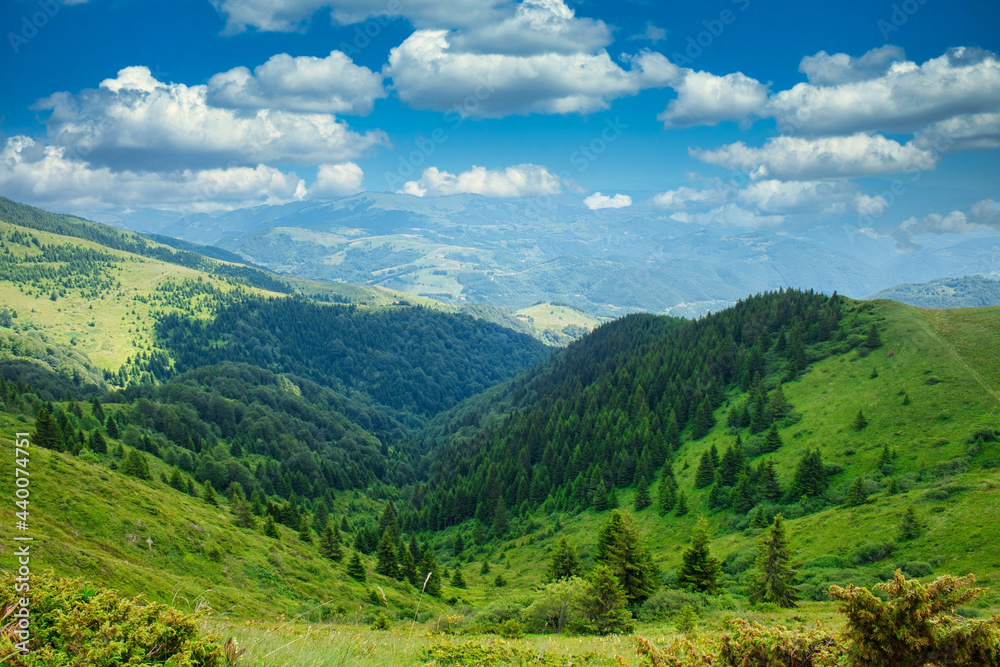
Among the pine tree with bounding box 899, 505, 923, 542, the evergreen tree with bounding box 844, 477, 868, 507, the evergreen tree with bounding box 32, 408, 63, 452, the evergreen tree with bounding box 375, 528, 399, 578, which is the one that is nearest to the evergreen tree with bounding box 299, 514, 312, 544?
the evergreen tree with bounding box 375, 528, 399, 578

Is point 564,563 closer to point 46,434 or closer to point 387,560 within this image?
point 387,560

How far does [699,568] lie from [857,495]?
4486 cm

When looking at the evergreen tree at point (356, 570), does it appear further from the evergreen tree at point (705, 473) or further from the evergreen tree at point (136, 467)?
the evergreen tree at point (705, 473)

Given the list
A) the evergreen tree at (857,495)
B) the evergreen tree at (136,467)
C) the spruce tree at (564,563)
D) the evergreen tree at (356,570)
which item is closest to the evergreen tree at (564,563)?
the spruce tree at (564,563)

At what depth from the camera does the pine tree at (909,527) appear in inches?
2547

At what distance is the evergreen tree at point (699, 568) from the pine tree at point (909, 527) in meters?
27.8

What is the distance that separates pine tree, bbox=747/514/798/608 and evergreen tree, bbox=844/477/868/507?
41543 mm

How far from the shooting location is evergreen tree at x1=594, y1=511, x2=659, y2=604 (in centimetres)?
5622

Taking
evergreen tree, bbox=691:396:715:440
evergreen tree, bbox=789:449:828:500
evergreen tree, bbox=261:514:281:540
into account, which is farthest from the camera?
evergreen tree, bbox=691:396:715:440

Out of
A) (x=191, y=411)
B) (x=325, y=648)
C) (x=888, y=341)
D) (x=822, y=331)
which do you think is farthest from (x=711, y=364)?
(x=191, y=411)

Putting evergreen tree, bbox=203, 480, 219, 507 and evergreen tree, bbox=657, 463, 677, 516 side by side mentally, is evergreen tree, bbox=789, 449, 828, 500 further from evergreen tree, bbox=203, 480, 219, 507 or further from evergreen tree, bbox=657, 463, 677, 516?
evergreen tree, bbox=203, 480, 219, 507

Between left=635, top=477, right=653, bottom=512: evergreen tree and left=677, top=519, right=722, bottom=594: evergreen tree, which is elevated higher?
left=677, top=519, right=722, bottom=594: evergreen tree

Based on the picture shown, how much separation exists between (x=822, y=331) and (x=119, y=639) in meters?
178

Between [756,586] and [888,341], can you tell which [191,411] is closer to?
[756,586]
